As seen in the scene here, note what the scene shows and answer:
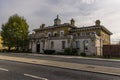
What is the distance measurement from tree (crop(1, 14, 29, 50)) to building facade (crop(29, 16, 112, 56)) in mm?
4195

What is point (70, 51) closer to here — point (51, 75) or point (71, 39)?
point (71, 39)

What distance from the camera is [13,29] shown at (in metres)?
47.8

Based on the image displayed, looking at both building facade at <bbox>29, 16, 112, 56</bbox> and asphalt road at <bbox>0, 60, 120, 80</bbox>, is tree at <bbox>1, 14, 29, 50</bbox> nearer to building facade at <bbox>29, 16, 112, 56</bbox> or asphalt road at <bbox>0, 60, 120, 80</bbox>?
building facade at <bbox>29, 16, 112, 56</bbox>

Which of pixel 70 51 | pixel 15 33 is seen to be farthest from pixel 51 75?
Result: pixel 15 33

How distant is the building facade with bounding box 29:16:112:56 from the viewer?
3438cm

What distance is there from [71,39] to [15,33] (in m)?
20.2

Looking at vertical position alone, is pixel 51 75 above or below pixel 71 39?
below

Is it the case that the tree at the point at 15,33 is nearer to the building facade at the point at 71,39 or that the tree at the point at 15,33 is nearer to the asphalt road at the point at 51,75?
the building facade at the point at 71,39

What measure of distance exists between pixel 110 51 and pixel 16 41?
2948 cm

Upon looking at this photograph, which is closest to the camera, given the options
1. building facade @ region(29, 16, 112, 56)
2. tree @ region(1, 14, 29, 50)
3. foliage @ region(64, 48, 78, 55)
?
building facade @ region(29, 16, 112, 56)

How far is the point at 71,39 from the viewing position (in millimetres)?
36812

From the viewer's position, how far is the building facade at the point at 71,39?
3438 cm

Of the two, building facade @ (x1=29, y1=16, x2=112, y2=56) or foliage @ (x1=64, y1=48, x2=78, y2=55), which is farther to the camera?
foliage @ (x1=64, y1=48, x2=78, y2=55)

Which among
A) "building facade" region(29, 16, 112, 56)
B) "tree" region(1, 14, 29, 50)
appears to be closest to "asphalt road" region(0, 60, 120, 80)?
"building facade" region(29, 16, 112, 56)
